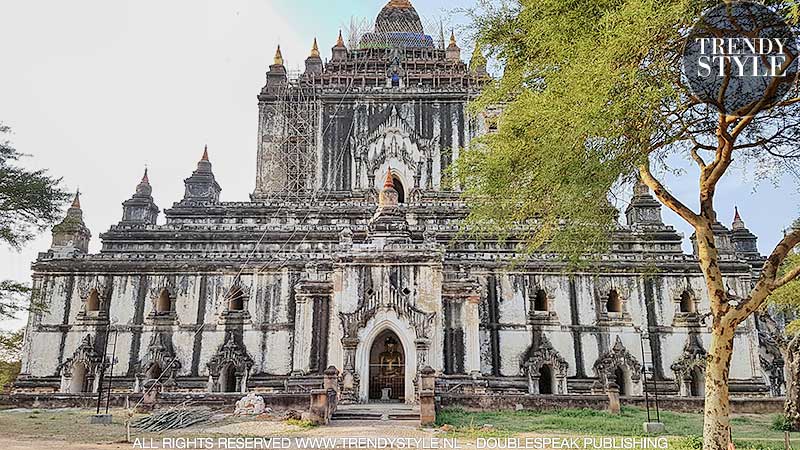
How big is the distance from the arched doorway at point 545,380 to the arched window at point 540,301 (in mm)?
2431

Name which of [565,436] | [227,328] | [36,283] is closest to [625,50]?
[565,436]

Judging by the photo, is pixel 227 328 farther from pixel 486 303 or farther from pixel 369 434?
pixel 369 434

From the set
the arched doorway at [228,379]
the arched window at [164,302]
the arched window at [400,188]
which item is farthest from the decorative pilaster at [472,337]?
the arched window at [164,302]

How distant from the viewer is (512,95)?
52.6 feet

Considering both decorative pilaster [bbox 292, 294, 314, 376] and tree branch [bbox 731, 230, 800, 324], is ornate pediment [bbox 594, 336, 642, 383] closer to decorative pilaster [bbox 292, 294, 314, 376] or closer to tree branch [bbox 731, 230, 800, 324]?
decorative pilaster [bbox 292, 294, 314, 376]

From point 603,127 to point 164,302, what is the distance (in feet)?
74.0

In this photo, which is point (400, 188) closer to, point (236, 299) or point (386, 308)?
point (236, 299)

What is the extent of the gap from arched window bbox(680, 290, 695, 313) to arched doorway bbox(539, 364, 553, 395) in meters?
6.34

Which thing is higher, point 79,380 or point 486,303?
point 486,303

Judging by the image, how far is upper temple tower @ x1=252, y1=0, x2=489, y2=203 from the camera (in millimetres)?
37219

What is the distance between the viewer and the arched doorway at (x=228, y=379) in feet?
90.9

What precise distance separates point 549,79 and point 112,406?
17.8 meters

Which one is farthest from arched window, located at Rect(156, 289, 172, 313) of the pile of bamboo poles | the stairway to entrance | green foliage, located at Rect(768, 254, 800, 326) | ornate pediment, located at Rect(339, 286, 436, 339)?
green foliage, located at Rect(768, 254, 800, 326)

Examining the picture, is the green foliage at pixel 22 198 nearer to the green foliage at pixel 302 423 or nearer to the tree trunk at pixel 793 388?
the green foliage at pixel 302 423
